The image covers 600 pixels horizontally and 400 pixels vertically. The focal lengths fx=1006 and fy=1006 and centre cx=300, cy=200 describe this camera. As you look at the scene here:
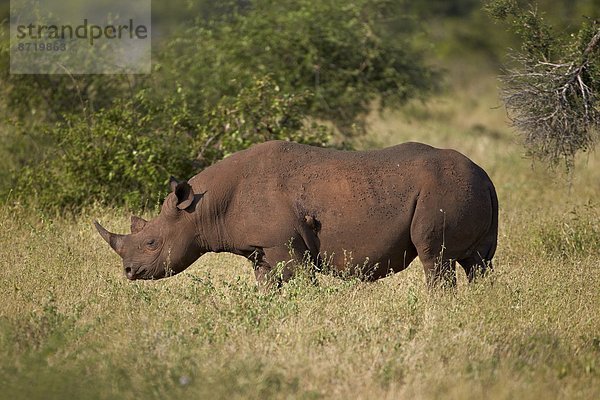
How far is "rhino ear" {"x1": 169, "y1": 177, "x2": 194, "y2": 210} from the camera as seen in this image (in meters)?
9.77

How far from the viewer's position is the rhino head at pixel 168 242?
984cm

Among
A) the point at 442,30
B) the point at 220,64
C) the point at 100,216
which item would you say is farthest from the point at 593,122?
the point at 442,30

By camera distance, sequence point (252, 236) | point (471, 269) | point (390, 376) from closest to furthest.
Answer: point (390, 376) < point (252, 236) < point (471, 269)

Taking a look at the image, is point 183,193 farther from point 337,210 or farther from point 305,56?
point 305,56

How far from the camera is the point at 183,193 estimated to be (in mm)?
9867

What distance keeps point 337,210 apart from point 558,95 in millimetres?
3234

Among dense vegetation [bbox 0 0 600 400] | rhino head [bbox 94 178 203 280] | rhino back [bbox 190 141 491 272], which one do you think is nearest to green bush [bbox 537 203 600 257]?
dense vegetation [bbox 0 0 600 400]

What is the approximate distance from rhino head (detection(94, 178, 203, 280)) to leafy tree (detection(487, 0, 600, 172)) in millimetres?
3945

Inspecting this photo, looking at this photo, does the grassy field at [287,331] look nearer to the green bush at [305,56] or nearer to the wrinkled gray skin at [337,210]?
the wrinkled gray skin at [337,210]

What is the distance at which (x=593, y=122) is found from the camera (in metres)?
11.3

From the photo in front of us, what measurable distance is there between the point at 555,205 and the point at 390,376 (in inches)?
333

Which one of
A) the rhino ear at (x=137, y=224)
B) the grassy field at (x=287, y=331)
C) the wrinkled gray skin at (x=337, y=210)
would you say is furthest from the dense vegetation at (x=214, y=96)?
the wrinkled gray skin at (x=337, y=210)

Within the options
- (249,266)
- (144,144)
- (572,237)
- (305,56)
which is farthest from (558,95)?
(305,56)

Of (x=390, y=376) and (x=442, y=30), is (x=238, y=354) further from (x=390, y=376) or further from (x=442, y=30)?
(x=442, y=30)
